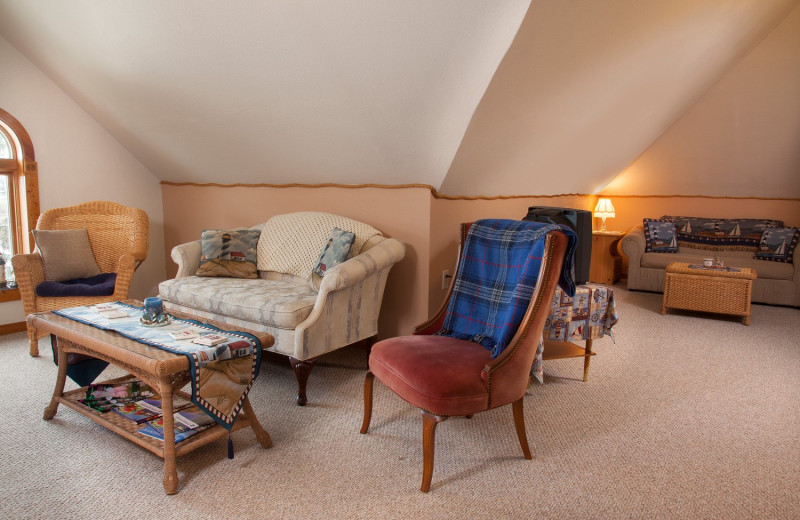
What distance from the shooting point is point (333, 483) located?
210 cm

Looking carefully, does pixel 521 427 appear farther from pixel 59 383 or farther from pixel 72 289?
pixel 72 289

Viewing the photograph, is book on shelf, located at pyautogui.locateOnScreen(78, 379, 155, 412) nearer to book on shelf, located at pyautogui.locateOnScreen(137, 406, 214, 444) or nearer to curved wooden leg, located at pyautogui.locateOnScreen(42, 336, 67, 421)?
curved wooden leg, located at pyautogui.locateOnScreen(42, 336, 67, 421)

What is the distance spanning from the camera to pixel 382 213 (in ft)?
12.3

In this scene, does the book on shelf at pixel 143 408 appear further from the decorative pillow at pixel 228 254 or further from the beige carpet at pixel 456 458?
the decorative pillow at pixel 228 254

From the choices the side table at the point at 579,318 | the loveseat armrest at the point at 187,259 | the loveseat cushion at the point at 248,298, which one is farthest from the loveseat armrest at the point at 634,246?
the loveseat armrest at the point at 187,259

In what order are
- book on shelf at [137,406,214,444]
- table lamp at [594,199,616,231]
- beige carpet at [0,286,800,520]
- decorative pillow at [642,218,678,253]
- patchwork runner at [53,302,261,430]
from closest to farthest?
beige carpet at [0,286,800,520], patchwork runner at [53,302,261,430], book on shelf at [137,406,214,444], decorative pillow at [642,218,678,253], table lamp at [594,199,616,231]

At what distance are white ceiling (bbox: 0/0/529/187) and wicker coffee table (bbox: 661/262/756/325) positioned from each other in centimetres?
256

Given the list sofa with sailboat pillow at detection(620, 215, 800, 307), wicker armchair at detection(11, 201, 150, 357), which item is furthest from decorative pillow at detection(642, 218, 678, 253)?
wicker armchair at detection(11, 201, 150, 357)

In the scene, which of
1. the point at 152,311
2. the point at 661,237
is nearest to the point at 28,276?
the point at 152,311

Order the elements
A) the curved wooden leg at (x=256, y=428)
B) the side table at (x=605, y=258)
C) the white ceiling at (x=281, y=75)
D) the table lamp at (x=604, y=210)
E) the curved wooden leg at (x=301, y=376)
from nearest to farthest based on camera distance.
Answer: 1. the curved wooden leg at (x=256, y=428)
2. the white ceiling at (x=281, y=75)
3. the curved wooden leg at (x=301, y=376)
4. the side table at (x=605, y=258)
5. the table lamp at (x=604, y=210)

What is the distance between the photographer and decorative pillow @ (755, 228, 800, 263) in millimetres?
5289

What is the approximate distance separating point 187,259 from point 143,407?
1458 millimetres

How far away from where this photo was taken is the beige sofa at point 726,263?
5176mm

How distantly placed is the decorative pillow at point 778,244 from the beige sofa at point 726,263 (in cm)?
9
